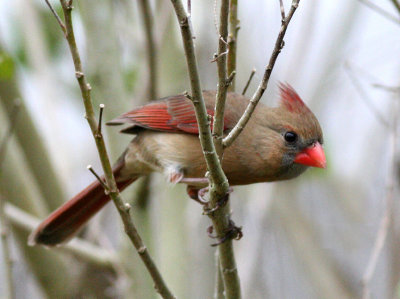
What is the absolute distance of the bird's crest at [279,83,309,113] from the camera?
3.33 meters

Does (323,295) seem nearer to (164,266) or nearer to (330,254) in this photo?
(330,254)

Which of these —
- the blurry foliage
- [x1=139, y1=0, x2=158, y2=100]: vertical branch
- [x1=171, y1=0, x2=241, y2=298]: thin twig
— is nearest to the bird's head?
[x1=171, y1=0, x2=241, y2=298]: thin twig

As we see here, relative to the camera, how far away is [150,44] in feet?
12.8

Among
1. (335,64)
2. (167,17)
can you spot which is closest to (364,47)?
(335,64)

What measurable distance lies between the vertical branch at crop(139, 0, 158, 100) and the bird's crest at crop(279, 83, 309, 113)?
924mm

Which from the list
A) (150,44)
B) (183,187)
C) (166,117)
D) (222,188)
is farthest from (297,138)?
(183,187)

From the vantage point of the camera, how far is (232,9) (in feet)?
9.81

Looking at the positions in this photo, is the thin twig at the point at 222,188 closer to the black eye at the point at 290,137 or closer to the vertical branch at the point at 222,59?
the vertical branch at the point at 222,59

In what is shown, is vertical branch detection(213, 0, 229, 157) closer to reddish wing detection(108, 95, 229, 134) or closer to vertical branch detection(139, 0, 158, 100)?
reddish wing detection(108, 95, 229, 134)

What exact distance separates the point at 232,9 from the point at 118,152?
5.09 feet

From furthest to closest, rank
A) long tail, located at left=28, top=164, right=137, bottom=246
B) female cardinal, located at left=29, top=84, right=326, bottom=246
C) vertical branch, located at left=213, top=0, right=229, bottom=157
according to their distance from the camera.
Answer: long tail, located at left=28, top=164, right=137, bottom=246 < female cardinal, located at left=29, top=84, right=326, bottom=246 < vertical branch, located at left=213, top=0, right=229, bottom=157

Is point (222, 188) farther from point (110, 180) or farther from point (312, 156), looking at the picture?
point (312, 156)

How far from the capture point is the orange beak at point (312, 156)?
3238 millimetres

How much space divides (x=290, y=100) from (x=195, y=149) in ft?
1.91
